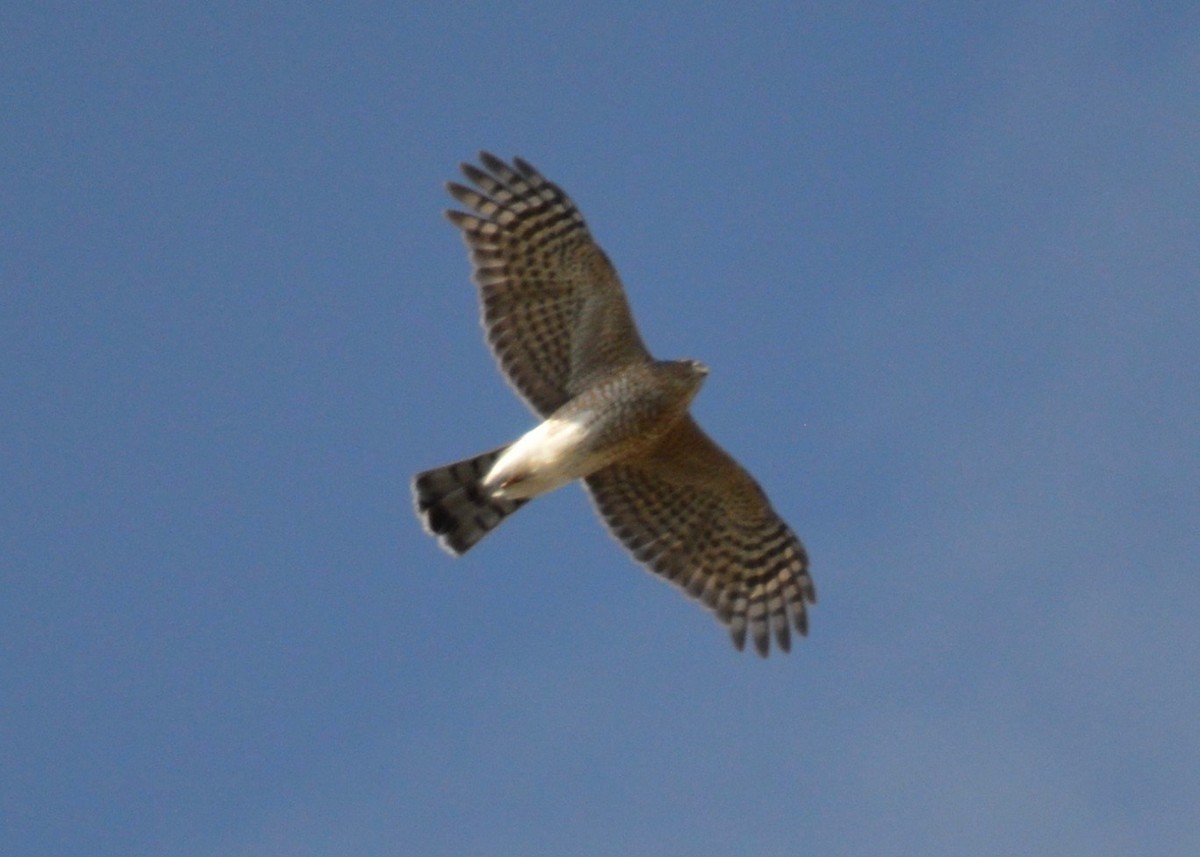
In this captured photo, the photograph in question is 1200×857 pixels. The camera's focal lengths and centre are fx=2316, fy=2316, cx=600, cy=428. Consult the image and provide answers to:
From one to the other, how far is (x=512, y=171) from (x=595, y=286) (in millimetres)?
1074

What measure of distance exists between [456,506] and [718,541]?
81.7 inches

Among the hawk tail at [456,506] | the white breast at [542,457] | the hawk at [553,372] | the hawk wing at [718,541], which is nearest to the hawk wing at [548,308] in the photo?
the hawk at [553,372]

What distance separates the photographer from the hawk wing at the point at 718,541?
667 inches

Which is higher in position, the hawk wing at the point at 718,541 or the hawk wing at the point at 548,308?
the hawk wing at the point at 548,308

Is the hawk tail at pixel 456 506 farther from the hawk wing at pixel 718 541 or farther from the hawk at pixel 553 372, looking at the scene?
the hawk wing at pixel 718 541

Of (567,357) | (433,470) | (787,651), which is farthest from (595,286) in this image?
(787,651)

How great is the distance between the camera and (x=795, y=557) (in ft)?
56.6

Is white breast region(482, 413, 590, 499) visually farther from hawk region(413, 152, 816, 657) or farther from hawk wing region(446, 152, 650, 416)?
hawk wing region(446, 152, 650, 416)

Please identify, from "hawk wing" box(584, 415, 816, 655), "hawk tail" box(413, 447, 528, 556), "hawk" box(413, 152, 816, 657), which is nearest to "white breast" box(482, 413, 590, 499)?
"hawk" box(413, 152, 816, 657)

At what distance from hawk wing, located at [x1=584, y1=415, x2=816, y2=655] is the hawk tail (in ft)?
3.49

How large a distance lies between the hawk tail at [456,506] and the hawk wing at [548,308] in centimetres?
72

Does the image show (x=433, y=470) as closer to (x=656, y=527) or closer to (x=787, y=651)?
(x=656, y=527)

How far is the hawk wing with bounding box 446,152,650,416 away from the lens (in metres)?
16.1

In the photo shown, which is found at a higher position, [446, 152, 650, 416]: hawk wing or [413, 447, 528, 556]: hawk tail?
[446, 152, 650, 416]: hawk wing
